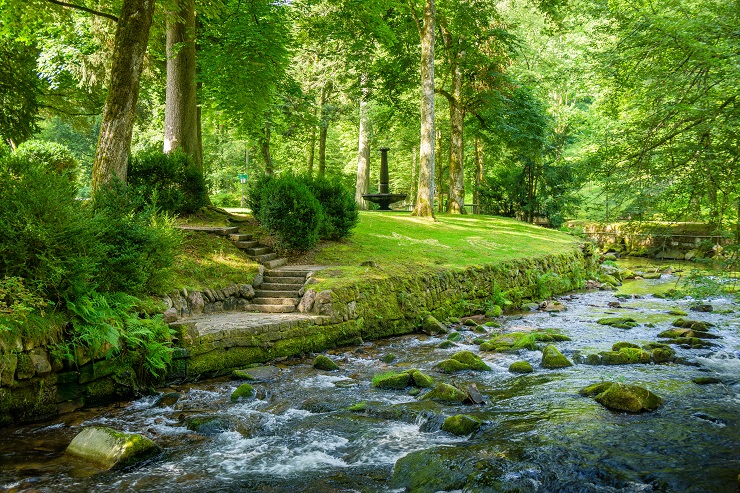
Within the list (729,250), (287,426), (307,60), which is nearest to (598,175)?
(729,250)

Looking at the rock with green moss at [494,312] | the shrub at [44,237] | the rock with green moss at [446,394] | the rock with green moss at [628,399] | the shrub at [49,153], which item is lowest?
the rock with green moss at [494,312]

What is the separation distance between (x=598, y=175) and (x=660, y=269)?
18.0 meters

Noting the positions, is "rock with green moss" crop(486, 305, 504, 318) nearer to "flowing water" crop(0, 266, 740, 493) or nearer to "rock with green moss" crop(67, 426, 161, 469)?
"flowing water" crop(0, 266, 740, 493)

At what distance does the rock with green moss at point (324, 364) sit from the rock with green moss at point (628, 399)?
13.2ft

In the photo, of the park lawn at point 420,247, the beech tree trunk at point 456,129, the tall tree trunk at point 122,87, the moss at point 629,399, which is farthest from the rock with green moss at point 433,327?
the beech tree trunk at point 456,129

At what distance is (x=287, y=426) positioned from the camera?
6.53 m

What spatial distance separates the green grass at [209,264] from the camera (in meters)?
10.7

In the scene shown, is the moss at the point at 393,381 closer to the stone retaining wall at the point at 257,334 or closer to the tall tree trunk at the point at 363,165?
the stone retaining wall at the point at 257,334

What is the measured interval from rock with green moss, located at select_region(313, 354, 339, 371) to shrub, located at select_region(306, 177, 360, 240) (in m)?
5.85

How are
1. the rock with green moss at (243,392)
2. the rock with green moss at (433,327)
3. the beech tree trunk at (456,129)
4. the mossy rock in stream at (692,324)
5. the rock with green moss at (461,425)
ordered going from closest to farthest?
1. the rock with green moss at (461,425)
2. the rock with green moss at (243,392)
3. the mossy rock in stream at (692,324)
4. the rock with green moss at (433,327)
5. the beech tree trunk at (456,129)

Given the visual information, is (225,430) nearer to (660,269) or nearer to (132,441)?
(132,441)

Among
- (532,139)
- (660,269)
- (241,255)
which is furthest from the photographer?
(532,139)

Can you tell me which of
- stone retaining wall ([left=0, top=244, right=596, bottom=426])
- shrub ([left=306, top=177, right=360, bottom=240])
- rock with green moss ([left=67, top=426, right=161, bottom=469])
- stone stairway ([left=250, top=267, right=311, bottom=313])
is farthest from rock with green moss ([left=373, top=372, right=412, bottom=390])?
shrub ([left=306, top=177, right=360, bottom=240])

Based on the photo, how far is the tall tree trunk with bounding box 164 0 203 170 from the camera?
15.3 metres
